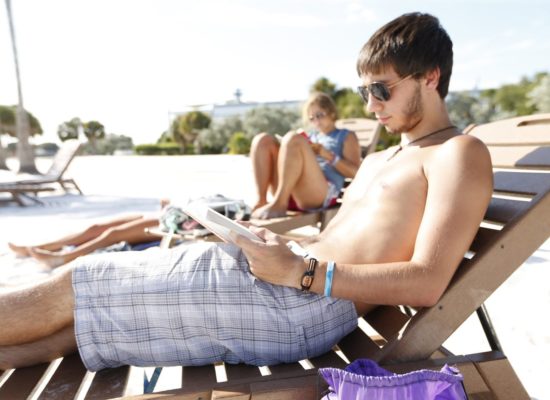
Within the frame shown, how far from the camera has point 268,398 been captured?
3.90 ft

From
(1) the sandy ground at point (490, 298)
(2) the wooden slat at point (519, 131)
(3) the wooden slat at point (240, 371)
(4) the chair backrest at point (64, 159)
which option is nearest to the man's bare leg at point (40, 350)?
(3) the wooden slat at point (240, 371)

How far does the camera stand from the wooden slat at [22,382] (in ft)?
Answer: 4.56

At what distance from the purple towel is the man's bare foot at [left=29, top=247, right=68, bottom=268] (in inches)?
137

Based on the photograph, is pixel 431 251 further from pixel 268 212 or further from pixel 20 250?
pixel 20 250

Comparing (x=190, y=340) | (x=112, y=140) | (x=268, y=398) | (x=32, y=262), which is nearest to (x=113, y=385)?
(x=190, y=340)

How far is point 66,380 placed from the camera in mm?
1469

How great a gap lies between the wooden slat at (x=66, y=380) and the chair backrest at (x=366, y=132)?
460cm

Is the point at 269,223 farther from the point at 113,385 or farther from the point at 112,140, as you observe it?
the point at 112,140

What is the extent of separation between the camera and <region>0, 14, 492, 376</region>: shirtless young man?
1363 millimetres

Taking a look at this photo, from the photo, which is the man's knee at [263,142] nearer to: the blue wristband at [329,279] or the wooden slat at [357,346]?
the wooden slat at [357,346]

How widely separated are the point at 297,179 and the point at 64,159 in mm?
8273

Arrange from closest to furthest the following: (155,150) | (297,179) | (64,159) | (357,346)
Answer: (357,346) → (297,179) → (64,159) → (155,150)

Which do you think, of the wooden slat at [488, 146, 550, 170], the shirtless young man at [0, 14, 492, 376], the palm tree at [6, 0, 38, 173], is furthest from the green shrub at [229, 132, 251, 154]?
the shirtless young man at [0, 14, 492, 376]

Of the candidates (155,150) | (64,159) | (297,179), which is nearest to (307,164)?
(297,179)
